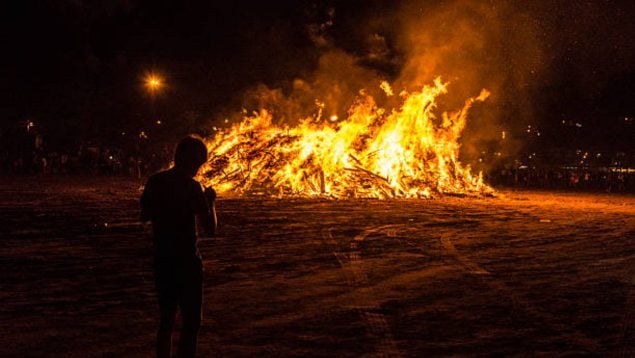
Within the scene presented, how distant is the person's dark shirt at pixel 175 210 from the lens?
13.5 ft

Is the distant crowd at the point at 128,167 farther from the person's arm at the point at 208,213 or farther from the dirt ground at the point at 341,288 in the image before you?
the person's arm at the point at 208,213

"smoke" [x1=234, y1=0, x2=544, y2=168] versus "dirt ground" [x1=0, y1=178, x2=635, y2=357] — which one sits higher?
"smoke" [x1=234, y1=0, x2=544, y2=168]

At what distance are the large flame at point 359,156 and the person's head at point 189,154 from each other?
1774 cm

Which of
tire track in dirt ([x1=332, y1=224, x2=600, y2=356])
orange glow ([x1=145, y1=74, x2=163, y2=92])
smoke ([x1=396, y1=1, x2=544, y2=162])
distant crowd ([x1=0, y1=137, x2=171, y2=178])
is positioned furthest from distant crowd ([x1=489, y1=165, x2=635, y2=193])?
tire track in dirt ([x1=332, y1=224, x2=600, y2=356])

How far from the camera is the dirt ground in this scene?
5281 mm

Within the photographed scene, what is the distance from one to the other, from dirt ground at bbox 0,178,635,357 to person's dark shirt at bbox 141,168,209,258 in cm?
127

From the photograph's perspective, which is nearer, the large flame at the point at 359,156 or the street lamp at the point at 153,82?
the large flame at the point at 359,156

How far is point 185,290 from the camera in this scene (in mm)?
4066

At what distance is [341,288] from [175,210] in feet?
11.9

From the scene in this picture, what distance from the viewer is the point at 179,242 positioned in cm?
411

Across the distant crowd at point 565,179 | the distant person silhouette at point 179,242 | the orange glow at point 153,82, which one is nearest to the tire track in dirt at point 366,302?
the distant person silhouette at point 179,242

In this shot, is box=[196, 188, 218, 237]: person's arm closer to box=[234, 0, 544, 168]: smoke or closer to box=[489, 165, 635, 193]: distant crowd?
box=[234, 0, 544, 168]: smoke

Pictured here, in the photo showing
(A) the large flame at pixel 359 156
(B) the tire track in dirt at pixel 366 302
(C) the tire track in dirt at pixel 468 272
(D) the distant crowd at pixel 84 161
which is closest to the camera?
(B) the tire track in dirt at pixel 366 302

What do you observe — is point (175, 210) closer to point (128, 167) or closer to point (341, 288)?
point (341, 288)
